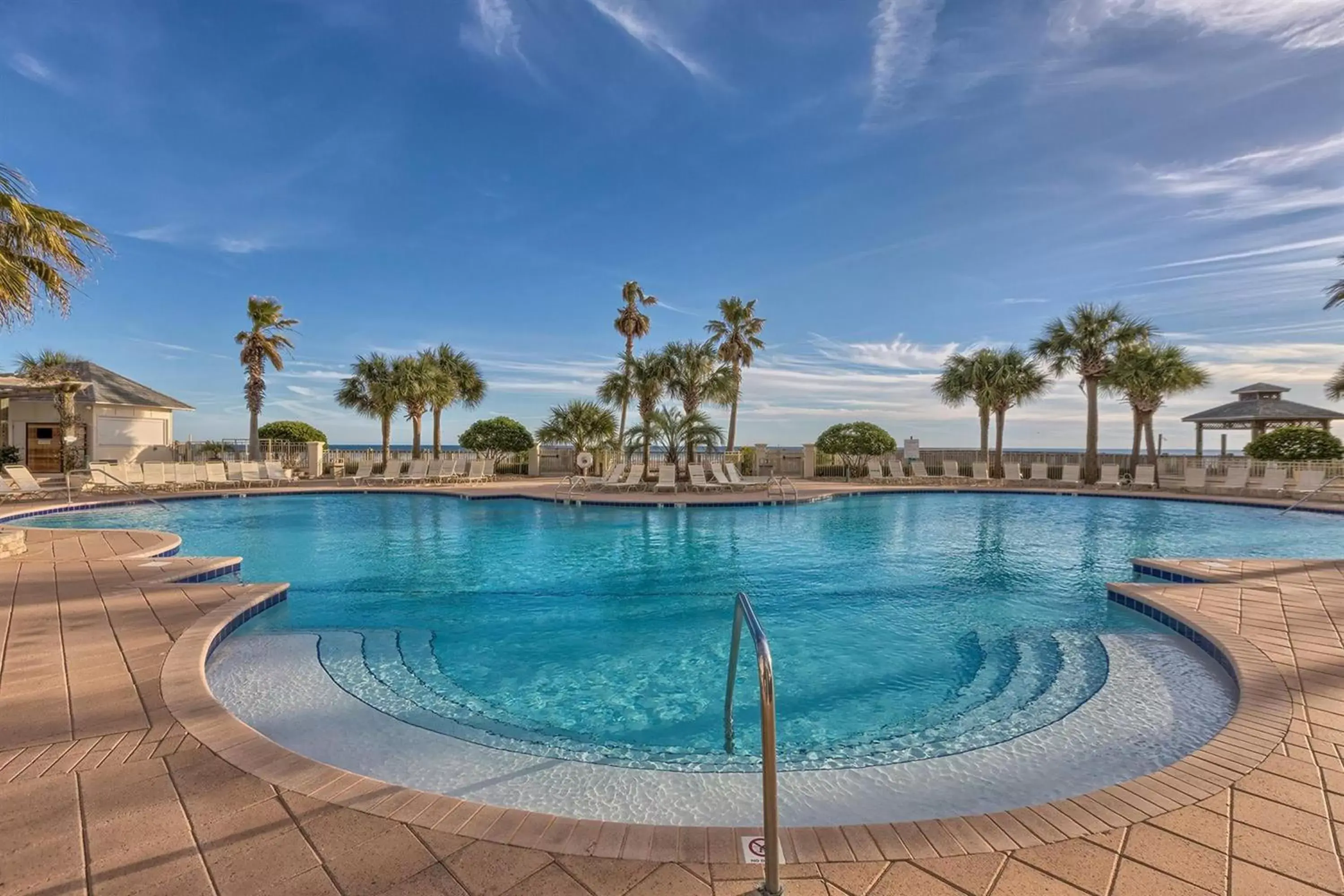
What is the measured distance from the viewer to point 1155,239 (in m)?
13.7

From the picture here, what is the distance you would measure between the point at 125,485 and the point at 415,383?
8909 mm

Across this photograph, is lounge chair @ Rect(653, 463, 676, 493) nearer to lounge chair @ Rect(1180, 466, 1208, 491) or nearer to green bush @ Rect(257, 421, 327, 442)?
green bush @ Rect(257, 421, 327, 442)

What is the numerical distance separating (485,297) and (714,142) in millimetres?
11739

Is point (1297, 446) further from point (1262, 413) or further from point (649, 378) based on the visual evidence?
point (649, 378)

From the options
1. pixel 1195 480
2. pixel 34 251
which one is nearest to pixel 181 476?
pixel 34 251

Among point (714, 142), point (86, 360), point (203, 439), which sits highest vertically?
point (714, 142)

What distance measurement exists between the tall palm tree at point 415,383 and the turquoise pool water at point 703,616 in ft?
30.7

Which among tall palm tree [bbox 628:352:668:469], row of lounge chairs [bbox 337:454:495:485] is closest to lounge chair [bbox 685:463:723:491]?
tall palm tree [bbox 628:352:668:469]

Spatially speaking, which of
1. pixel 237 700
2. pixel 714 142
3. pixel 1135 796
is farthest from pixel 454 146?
pixel 1135 796

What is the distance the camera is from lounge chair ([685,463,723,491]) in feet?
58.5

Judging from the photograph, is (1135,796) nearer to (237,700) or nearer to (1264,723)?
(1264,723)

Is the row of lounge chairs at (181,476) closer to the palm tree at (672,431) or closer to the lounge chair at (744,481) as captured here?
the palm tree at (672,431)

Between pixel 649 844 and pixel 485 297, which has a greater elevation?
pixel 485 297

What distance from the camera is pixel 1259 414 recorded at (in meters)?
22.5
